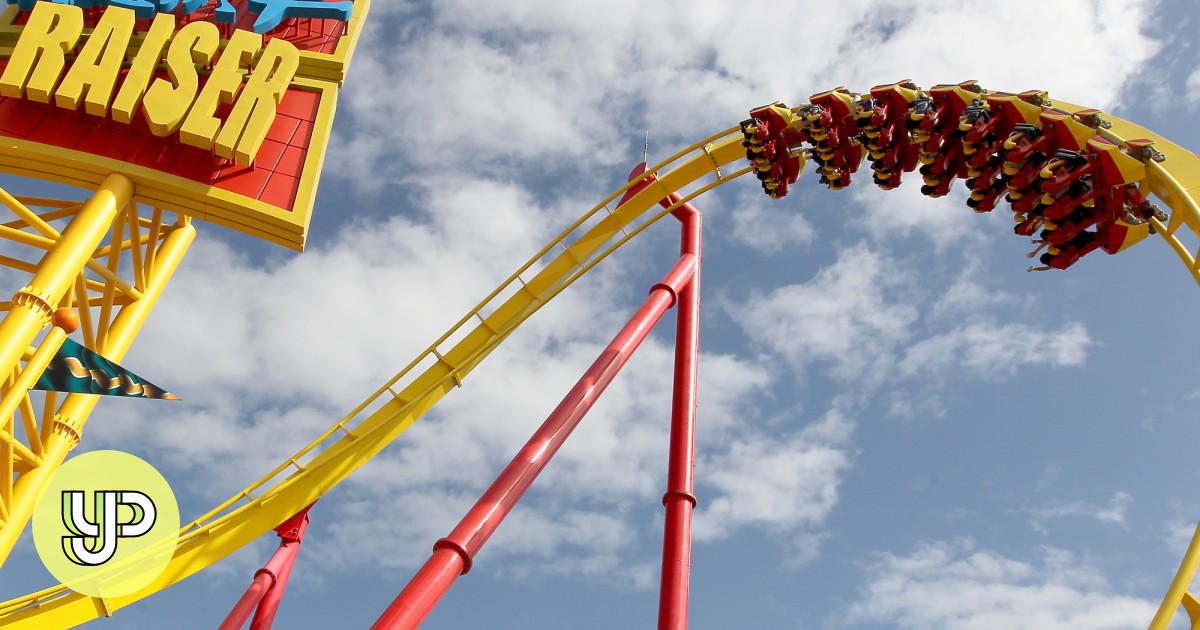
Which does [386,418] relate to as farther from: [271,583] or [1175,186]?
[1175,186]

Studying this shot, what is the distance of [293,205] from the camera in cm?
756

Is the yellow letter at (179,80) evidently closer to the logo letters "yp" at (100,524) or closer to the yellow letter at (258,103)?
the yellow letter at (258,103)

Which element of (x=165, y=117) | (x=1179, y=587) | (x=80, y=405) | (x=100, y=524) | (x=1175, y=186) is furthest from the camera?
(x=80, y=405)

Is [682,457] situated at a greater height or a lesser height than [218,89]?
lesser

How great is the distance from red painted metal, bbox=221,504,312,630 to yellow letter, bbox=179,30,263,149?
306cm

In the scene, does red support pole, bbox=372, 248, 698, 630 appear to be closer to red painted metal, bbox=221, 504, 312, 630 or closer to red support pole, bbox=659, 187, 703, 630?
red support pole, bbox=659, 187, 703, 630

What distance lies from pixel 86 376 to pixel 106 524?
112cm

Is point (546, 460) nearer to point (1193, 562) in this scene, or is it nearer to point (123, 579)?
point (123, 579)

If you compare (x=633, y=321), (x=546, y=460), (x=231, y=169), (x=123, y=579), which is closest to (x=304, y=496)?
(x=123, y=579)

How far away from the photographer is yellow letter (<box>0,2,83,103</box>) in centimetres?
736

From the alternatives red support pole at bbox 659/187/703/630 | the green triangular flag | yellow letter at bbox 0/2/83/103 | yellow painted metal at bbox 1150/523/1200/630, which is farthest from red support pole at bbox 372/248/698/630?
yellow letter at bbox 0/2/83/103

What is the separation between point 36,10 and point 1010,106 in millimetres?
7616

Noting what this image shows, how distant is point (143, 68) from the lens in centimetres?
761

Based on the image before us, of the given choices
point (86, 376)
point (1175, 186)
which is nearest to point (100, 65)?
point (86, 376)
